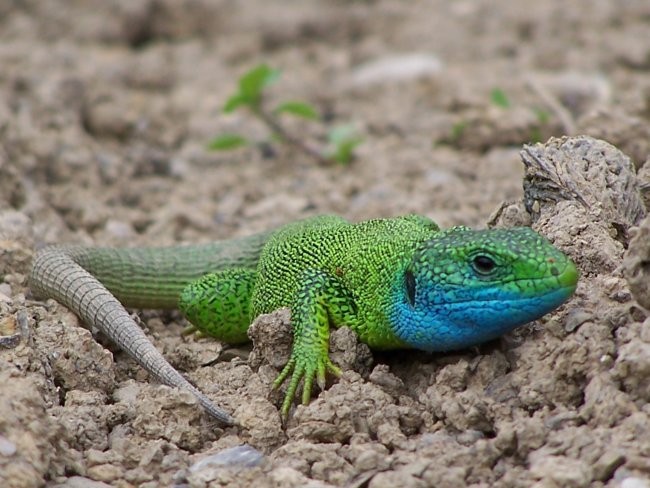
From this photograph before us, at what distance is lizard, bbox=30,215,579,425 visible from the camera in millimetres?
3941

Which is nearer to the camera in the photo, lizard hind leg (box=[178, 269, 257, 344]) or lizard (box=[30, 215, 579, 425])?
lizard (box=[30, 215, 579, 425])

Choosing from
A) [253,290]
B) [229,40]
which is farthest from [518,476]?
[229,40]

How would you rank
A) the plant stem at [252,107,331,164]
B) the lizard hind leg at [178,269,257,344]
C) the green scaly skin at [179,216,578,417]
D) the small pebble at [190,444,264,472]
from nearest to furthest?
the small pebble at [190,444,264,472] → the green scaly skin at [179,216,578,417] → the lizard hind leg at [178,269,257,344] → the plant stem at [252,107,331,164]

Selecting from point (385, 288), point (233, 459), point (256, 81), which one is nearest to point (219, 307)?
point (385, 288)

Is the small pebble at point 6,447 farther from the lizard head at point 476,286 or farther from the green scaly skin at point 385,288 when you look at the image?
the lizard head at point 476,286

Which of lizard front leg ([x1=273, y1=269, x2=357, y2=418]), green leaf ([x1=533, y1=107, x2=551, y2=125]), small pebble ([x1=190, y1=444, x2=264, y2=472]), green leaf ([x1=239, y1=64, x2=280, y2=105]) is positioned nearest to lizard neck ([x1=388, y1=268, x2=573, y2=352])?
lizard front leg ([x1=273, y1=269, x2=357, y2=418])

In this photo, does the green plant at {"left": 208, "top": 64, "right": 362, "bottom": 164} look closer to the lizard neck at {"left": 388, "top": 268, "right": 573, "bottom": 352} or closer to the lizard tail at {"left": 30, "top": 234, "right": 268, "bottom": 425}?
the lizard tail at {"left": 30, "top": 234, "right": 268, "bottom": 425}

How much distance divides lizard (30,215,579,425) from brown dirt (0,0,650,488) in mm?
138

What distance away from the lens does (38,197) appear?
7062mm

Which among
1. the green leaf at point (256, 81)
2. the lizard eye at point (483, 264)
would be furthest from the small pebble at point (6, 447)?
the green leaf at point (256, 81)

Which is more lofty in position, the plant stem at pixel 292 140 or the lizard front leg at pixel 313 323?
the lizard front leg at pixel 313 323

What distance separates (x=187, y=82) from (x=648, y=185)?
20.9 feet

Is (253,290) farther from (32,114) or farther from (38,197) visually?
(32,114)

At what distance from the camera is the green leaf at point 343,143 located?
8.20m
